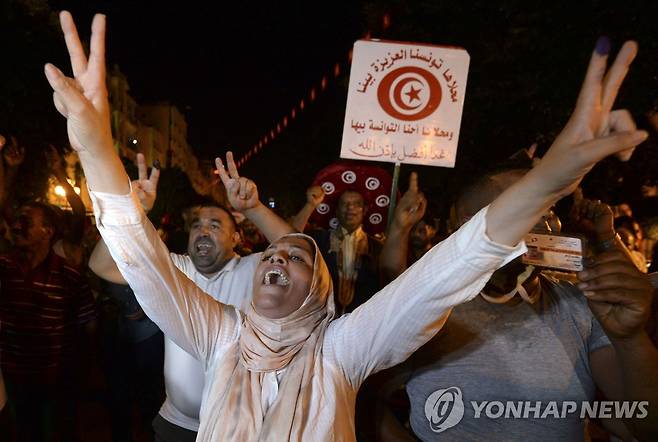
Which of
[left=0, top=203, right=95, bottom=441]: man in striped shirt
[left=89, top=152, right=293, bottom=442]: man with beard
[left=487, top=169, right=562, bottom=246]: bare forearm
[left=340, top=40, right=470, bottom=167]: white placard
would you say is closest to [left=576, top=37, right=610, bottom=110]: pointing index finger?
[left=487, top=169, right=562, bottom=246]: bare forearm

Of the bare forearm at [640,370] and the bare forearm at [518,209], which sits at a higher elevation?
the bare forearm at [518,209]

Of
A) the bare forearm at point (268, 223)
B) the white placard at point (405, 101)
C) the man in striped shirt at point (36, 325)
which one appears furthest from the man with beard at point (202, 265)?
the white placard at point (405, 101)

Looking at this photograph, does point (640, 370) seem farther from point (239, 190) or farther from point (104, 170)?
point (239, 190)

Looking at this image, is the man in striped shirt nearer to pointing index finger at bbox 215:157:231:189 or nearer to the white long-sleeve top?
pointing index finger at bbox 215:157:231:189

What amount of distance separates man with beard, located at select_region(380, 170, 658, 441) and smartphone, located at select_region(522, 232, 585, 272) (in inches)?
3.5

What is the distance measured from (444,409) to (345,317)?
1.60ft

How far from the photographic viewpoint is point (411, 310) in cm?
158

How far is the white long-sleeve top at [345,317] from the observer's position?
147 cm

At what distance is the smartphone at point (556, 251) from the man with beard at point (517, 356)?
0.09 metres

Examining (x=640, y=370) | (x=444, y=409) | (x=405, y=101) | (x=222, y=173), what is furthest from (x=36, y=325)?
(x=640, y=370)

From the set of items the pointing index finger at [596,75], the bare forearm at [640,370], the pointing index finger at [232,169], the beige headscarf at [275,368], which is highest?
the pointing index finger at [596,75]

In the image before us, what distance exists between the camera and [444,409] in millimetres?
1896

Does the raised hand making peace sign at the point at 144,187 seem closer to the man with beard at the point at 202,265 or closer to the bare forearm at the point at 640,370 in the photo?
the man with beard at the point at 202,265

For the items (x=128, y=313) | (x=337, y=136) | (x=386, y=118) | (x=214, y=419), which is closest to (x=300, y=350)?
(x=214, y=419)
